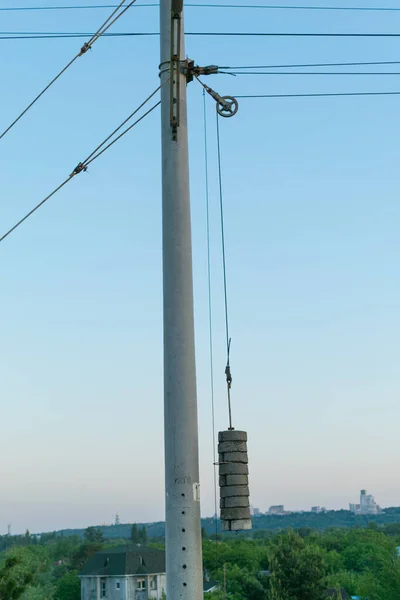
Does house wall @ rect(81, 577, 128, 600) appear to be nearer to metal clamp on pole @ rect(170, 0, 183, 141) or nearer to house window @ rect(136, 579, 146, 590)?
house window @ rect(136, 579, 146, 590)

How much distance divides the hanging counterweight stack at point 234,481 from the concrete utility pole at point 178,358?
1.18 ft

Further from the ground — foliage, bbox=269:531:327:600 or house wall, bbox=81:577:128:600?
foliage, bbox=269:531:327:600

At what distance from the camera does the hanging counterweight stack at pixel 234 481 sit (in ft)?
27.1

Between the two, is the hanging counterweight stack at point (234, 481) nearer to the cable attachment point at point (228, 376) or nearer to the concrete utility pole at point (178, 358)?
the concrete utility pole at point (178, 358)

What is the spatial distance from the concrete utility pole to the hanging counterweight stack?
360 mm

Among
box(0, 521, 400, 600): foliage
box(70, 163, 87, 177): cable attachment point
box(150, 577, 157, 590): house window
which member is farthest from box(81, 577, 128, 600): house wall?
box(70, 163, 87, 177): cable attachment point

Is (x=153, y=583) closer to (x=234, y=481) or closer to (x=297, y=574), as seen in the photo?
(x=297, y=574)

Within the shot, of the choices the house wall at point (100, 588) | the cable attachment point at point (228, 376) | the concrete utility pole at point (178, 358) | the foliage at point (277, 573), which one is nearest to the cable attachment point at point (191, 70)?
the concrete utility pole at point (178, 358)

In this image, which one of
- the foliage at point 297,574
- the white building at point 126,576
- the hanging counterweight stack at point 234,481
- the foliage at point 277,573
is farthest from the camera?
the white building at point 126,576

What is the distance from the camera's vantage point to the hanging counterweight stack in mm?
8273

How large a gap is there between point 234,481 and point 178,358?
1.42 meters

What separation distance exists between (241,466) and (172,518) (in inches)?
35.8

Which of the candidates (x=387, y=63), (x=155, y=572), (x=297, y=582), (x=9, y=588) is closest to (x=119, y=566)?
(x=155, y=572)

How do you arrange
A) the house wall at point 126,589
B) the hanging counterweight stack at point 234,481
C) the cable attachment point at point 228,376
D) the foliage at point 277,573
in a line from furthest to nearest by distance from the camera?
the house wall at point 126,589 < the foliage at point 277,573 < the cable attachment point at point 228,376 < the hanging counterweight stack at point 234,481
